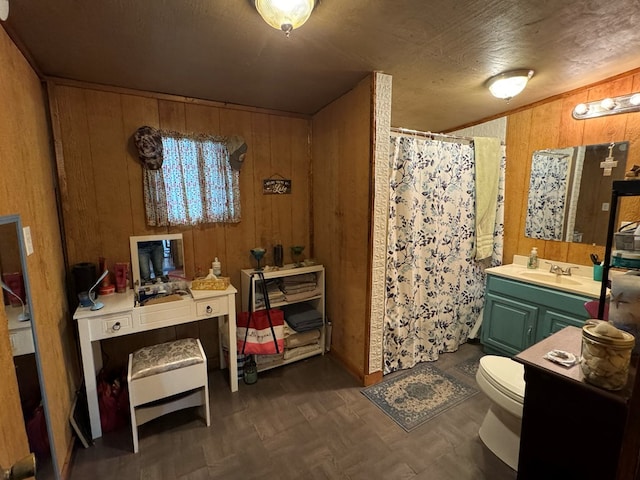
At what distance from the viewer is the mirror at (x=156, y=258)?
2193 mm

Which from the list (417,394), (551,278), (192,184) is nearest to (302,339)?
(417,394)

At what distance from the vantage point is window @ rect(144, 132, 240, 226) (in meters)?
2.21

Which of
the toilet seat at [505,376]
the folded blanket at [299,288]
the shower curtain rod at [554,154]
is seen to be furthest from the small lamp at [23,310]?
the shower curtain rod at [554,154]

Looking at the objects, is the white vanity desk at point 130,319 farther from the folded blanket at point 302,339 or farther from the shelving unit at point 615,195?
the shelving unit at point 615,195

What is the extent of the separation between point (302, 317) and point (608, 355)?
6.45 ft

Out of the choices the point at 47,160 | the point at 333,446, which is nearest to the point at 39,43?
the point at 47,160

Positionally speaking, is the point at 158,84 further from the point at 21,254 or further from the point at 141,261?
the point at 21,254

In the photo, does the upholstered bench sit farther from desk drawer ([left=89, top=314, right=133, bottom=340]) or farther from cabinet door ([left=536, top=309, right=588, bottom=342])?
cabinet door ([left=536, top=309, right=588, bottom=342])

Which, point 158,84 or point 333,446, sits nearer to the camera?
point 333,446

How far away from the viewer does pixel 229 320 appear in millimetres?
2127

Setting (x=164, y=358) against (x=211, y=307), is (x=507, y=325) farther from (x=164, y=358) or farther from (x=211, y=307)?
(x=164, y=358)

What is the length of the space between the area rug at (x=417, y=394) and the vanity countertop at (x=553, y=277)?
0.96 meters

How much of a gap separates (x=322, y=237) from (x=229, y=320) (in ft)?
3.61

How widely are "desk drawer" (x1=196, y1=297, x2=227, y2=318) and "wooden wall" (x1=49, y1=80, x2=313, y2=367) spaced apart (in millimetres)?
468
